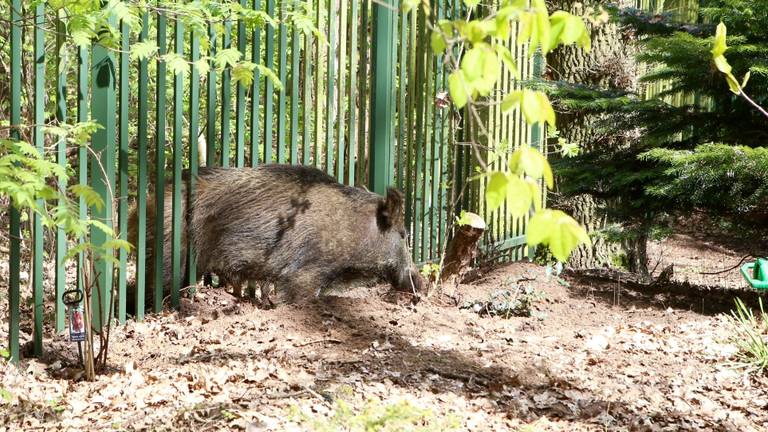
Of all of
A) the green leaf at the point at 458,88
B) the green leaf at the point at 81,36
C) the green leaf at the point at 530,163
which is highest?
the green leaf at the point at 81,36

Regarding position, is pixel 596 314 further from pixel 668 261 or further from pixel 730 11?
pixel 668 261

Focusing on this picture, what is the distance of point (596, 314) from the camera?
7137 mm

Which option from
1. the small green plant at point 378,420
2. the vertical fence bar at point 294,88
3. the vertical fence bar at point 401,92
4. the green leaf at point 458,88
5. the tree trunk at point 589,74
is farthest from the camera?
the tree trunk at point 589,74

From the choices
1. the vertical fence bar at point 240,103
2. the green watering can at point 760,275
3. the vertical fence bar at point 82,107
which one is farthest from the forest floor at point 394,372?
the vertical fence bar at point 240,103

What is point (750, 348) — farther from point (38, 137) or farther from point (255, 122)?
point (38, 137)

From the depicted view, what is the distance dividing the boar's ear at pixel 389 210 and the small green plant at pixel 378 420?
3.10 m

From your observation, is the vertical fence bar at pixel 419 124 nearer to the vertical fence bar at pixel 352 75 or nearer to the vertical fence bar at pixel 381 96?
the vertical fence bar at pixel 381 96

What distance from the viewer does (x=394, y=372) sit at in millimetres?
4965

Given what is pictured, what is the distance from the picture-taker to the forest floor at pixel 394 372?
13.7ft

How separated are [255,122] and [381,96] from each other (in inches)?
65.6

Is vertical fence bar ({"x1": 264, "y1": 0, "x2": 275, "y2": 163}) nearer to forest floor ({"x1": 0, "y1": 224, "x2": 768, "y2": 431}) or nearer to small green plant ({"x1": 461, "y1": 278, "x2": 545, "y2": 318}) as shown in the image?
forest floor ({"x1": 0, "y1": 224, "x2": 768, "y2": 431})

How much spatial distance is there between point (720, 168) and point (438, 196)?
3.02 m

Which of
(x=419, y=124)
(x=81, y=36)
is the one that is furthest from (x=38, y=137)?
(x=419, y=124)

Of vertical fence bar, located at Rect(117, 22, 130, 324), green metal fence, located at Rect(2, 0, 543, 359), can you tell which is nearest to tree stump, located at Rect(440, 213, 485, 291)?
green metal fence, located at Rect(2, 0, 543, 359)
